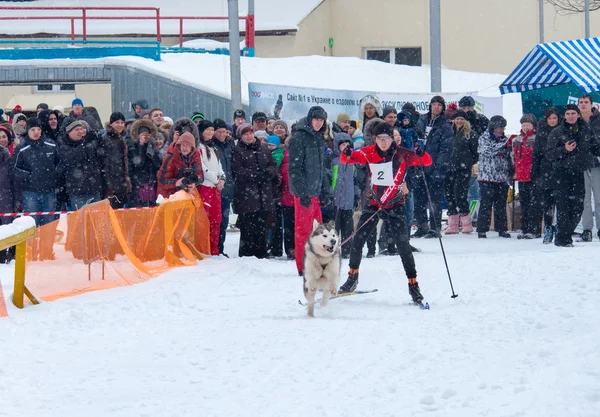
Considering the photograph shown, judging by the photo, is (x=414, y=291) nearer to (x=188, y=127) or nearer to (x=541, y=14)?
(x=188, y=127)

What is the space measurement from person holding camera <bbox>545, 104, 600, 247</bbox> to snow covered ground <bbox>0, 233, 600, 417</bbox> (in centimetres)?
193

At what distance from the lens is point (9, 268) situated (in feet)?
37.2

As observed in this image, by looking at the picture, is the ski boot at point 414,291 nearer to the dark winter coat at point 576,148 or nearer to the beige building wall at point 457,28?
the dark winter coat at point 576,148

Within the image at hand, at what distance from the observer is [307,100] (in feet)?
57.1

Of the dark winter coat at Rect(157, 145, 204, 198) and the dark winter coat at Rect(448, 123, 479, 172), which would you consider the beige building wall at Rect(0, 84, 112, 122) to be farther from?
the dark winter coat at Rect(157, 145, 204, 198)

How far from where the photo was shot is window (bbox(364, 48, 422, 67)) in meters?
32.0

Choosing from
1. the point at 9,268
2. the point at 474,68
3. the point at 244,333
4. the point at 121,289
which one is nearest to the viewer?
the point at 244,333

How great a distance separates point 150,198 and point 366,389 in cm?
788

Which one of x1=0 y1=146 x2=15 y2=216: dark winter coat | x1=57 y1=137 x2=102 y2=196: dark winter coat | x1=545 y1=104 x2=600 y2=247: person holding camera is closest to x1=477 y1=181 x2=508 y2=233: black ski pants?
x1=545 y1=104 x2=600 y2=247: person holding camera

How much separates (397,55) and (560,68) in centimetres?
1704

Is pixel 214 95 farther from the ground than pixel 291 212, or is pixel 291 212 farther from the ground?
pixel 214 95

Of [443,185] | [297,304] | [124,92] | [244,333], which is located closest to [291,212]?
[443,185]

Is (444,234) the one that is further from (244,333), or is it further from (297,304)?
(244,333)

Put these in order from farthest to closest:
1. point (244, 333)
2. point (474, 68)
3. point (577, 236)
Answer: point (474, 68), point (577, 236), point (244, 333)
